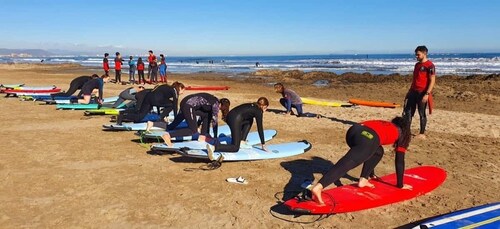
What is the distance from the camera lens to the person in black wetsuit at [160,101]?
9.37 metres

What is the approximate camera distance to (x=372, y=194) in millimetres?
5523

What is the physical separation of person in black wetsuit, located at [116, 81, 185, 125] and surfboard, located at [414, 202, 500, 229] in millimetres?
6246

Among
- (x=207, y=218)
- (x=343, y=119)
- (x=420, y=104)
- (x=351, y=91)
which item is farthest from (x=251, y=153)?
(x=351, y=91)

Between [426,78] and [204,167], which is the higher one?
[426,78]

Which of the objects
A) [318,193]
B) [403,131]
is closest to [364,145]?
[403,131]

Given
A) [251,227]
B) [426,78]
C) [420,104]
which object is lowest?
[251,227]

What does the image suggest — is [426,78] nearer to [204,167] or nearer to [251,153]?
[251,153]

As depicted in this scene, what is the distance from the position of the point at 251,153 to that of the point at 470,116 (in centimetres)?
888

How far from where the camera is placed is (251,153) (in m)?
7.73

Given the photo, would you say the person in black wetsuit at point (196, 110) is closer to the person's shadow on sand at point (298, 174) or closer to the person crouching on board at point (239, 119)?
the person crouching on board at point (239, 119)

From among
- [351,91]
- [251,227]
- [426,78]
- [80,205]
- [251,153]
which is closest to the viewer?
[251,227]

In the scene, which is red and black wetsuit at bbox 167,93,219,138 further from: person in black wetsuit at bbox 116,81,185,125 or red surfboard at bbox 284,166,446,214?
red surfboard at bbox 284,166,446,214

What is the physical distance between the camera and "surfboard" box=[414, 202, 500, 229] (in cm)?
430

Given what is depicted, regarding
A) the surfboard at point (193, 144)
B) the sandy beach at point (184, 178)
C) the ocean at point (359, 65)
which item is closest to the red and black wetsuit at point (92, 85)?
the sandy beach at point (184, 178)
